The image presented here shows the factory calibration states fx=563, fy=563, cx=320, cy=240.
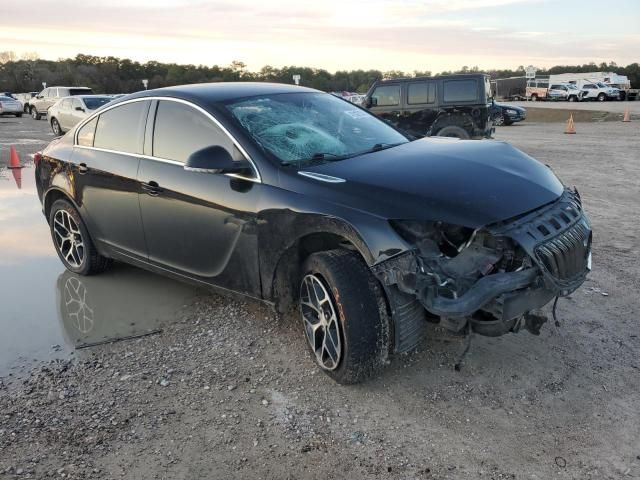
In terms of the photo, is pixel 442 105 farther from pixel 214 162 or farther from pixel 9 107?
pixel 9 107

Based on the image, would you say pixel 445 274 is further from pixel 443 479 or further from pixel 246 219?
pixel 246 219

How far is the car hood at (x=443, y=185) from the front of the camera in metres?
3.08

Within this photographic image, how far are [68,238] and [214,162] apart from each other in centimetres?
263

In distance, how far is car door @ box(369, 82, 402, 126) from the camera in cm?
1388

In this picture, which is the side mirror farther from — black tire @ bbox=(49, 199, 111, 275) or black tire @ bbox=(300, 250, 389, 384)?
black tire @ bbox=(49, 199, 111, 275)

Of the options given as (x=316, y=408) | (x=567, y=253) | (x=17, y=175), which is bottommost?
(x=316, y=408)

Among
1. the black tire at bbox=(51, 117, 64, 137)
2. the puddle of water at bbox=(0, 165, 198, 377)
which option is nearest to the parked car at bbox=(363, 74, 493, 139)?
the puddle of water at bbox=(0, 165, 198, 377)

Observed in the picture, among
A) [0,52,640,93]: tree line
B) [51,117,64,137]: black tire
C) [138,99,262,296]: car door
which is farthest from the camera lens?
[0,52,640,93]: tree line

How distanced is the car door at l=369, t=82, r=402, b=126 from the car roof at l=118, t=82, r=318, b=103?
31.0ft

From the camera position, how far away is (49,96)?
29.6 metres

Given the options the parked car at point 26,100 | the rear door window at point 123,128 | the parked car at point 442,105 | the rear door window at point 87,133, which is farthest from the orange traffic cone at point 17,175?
the parked car at point 26,100

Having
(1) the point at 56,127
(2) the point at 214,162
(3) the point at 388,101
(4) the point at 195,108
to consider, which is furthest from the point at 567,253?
(1) the point at 56,127

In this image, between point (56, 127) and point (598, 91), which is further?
point (598, 91)

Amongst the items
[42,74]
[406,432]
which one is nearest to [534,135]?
[406,432]
